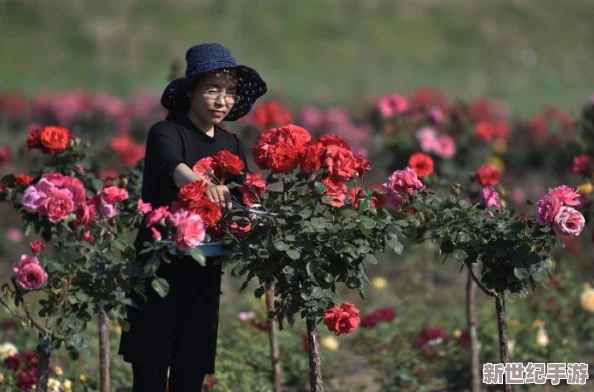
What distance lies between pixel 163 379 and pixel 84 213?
0.61 meters

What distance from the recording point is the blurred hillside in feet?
125

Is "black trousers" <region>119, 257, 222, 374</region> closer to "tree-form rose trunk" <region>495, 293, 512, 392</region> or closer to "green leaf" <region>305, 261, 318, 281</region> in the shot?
"green leaf" <region>305, 261, 318, 281</region>

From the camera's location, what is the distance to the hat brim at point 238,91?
13.5 feet

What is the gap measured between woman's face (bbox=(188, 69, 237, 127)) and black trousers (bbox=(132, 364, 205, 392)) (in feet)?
2.68

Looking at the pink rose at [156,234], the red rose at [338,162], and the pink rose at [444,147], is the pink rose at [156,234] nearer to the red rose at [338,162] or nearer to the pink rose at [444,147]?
the red rose at [338,162]

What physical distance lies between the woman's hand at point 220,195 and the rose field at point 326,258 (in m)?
0.05

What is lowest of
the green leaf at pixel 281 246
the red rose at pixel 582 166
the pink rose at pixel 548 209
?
the green leaf at pixel 281 246

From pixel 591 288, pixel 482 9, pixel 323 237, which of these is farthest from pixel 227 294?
pixel 482 9

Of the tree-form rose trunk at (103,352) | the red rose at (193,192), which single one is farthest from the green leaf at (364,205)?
the tree-form rose trunk at (103,352)

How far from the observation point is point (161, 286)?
3791mm

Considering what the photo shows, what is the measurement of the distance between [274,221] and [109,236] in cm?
86

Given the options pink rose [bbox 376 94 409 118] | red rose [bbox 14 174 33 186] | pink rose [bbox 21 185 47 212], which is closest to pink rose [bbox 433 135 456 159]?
pink rose [bbox 376 94 409 118]

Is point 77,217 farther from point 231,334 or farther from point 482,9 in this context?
point 482,9

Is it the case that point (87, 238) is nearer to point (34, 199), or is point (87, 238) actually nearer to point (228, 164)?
point (34, 199)
